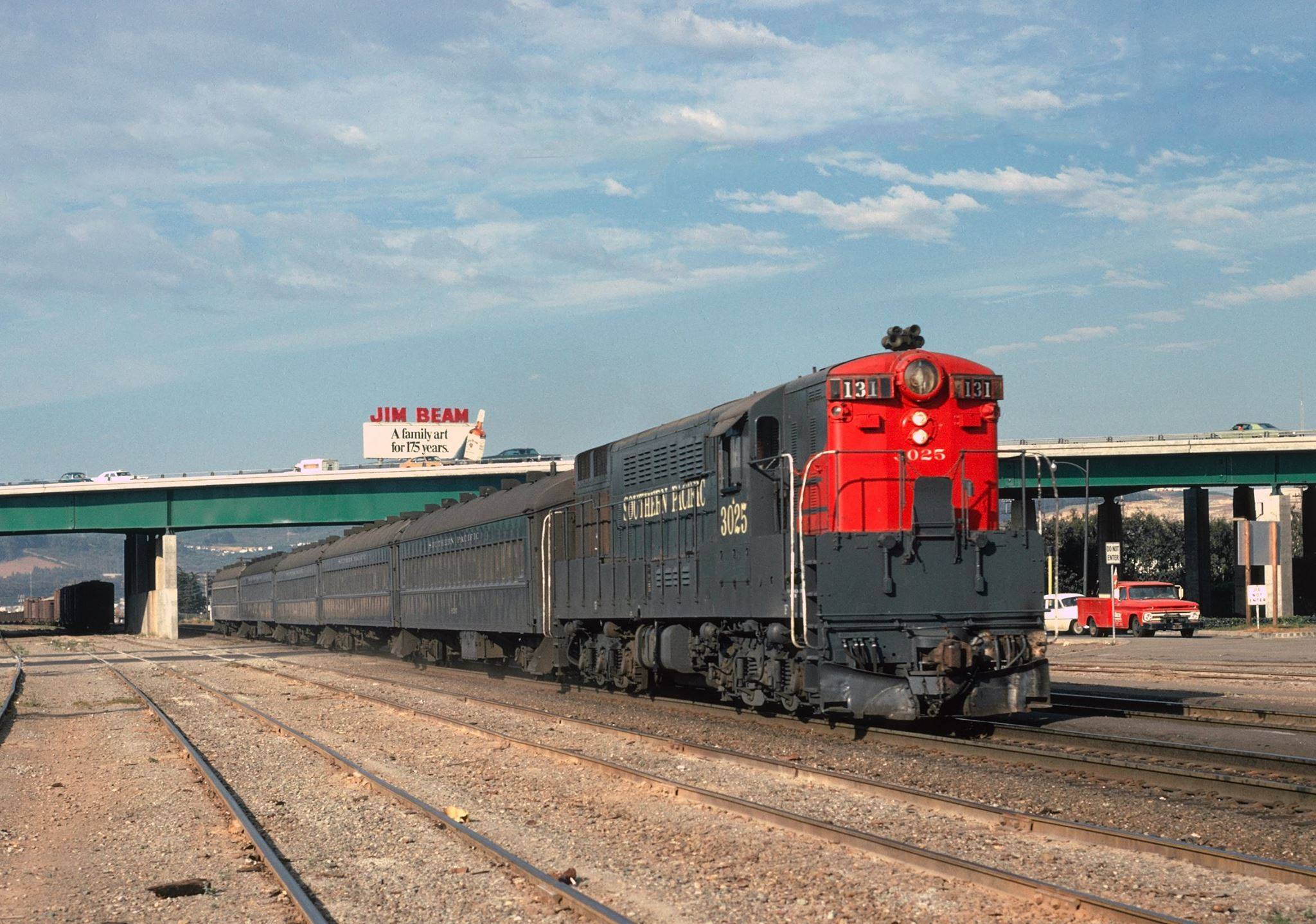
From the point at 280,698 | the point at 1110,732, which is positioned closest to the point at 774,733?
the point at 1110,732

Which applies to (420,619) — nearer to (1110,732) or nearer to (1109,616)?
(1110,732)

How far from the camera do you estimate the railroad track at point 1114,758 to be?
34.4ft

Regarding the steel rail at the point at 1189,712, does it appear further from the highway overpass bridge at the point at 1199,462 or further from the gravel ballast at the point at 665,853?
the highway overpass bridge at the point at 1199,462

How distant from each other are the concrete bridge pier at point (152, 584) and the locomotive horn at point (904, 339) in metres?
57.6

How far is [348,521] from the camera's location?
62.0 m

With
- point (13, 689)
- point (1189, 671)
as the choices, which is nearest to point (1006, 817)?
point (1189, 671)

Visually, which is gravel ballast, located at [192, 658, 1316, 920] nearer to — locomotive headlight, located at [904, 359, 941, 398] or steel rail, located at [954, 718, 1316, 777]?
steel rail, located at [954, 718, 1316, 777]

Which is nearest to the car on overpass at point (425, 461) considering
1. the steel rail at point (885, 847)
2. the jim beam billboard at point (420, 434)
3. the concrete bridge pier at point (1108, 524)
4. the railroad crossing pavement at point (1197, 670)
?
the jim beam billboard at point (420, 434)

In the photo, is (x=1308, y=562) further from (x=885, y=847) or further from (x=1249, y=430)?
(x=885, y=847)

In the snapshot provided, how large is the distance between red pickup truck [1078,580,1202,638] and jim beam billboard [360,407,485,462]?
4434 centimetres

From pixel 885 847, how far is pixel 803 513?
236 inches

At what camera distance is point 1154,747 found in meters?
13.1

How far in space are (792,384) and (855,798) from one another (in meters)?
5.71

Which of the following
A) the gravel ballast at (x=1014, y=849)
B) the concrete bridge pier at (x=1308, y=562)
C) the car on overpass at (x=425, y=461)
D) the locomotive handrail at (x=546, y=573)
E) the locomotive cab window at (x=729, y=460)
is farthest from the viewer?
the car on overpass at (x=425, y=461)
